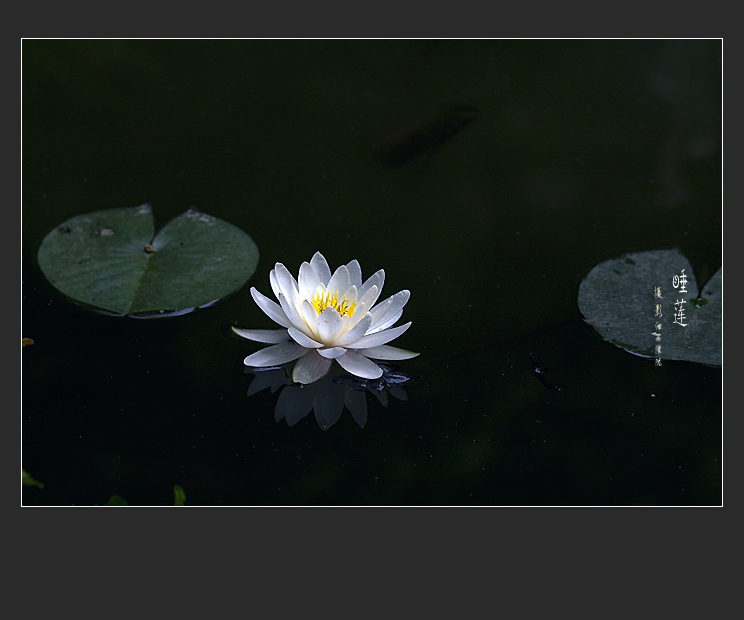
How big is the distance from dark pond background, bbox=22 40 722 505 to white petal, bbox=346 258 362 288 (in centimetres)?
31

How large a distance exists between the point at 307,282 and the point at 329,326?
0.24m

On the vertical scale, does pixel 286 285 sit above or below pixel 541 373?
above

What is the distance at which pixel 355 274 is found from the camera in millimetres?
2879

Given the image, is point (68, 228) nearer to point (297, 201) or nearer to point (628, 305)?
point (297, 201)

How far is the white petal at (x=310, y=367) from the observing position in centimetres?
271

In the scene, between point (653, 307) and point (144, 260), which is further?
point (144, 260)

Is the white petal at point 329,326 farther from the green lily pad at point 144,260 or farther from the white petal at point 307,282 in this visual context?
the green lily pad at point 144,260

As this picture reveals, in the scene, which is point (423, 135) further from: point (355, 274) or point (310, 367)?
point (310, 367)

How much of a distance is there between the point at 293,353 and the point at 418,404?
51 cm

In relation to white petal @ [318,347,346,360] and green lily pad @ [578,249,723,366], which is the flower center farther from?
green lily pad @ [578,249,723,366]

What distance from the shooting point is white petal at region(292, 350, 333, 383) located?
2.71 m

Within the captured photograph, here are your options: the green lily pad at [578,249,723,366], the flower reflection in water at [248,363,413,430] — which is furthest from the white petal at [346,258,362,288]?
the green lily pad at [578,249,723,366]

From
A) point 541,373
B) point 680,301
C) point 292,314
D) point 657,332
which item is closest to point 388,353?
point 292,314

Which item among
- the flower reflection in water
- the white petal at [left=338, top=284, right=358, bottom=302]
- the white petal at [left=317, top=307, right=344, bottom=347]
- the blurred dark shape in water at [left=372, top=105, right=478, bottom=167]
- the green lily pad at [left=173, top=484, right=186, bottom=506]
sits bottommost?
the green lily pad at [left=173, top=484, right=186, bottom=506]
